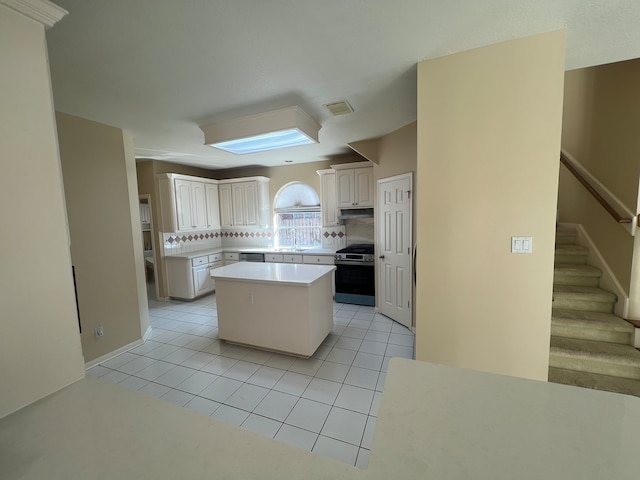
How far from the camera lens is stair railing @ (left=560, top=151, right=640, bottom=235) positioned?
227cm

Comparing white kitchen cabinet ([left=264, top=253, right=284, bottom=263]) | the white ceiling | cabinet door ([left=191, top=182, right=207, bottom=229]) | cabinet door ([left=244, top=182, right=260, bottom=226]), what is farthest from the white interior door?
cabinet door ([left=191, top=182, right=207, bottom=229])

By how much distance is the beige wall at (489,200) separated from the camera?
65.1 inches

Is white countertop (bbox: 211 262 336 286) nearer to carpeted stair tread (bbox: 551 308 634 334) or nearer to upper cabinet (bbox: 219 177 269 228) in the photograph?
upper cabinet (bbox: 219 177 269 228)

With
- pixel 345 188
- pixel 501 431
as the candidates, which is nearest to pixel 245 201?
pixel 345 188

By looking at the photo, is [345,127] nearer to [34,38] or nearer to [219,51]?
[219,51]

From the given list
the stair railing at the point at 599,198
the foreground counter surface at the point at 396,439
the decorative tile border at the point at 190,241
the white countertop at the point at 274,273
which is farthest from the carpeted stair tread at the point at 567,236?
the decorative tile border at the point at 190,241

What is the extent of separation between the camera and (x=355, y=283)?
4.27m

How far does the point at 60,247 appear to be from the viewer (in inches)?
34.6

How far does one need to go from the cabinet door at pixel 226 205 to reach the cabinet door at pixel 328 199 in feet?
6.95

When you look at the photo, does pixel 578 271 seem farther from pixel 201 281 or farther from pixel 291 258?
pixel 201 281

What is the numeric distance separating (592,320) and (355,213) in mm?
3009

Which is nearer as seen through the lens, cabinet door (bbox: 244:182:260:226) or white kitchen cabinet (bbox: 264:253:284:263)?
white kitchen cabinet (bbox: 264:253:284:263)

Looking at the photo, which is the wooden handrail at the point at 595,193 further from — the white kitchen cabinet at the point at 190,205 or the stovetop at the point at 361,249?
the white kitchen cabinet at the point at 190,205

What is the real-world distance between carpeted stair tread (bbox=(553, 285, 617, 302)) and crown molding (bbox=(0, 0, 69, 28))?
394 centimetres
